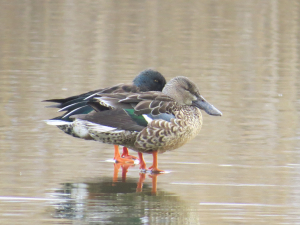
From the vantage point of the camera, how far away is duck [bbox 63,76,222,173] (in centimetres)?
711

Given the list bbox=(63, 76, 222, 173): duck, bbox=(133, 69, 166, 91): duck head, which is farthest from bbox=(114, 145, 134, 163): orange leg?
bbox=(133, 69, 166, 91): duck head

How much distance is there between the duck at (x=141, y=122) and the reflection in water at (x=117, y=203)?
0.42m

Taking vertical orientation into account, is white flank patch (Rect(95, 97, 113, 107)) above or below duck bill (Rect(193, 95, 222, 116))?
above

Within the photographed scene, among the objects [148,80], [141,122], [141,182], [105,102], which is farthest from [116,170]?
[148,80]

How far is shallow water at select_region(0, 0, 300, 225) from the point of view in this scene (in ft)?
19.5

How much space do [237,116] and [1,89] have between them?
13.9 ft

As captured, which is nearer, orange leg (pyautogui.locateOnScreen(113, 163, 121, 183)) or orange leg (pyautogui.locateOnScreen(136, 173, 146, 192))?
orange leg (pyautogui.locateOnScreen(136, 173, 146, 192))

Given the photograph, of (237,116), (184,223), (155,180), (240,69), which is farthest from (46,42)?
(184,223)

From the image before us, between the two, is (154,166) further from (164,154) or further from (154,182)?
(164,154)

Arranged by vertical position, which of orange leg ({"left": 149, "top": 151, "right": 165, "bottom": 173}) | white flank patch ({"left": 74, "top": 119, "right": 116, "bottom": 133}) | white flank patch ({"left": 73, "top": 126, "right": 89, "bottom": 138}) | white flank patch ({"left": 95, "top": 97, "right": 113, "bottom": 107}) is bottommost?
orange leg ({"left": 149, "top": 151, "right": 165, "bottom": 173})

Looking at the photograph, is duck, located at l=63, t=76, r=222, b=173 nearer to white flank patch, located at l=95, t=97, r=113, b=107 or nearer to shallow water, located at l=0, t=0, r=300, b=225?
white flank patch, located at l=95, t=97, r=113, b=107

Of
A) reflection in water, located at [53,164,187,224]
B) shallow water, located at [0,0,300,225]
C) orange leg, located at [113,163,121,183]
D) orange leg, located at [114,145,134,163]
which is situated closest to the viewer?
reflection in water, located at [53,164,187,224]

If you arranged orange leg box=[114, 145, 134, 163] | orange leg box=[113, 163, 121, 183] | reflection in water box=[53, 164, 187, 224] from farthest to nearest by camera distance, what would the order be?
orange leg box=[114, 145, 134, 163] < orange leg box=[113, 163, 121, 183] < reflection in water box=[53, 164, 187, 224]

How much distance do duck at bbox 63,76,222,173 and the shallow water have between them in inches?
13.9
